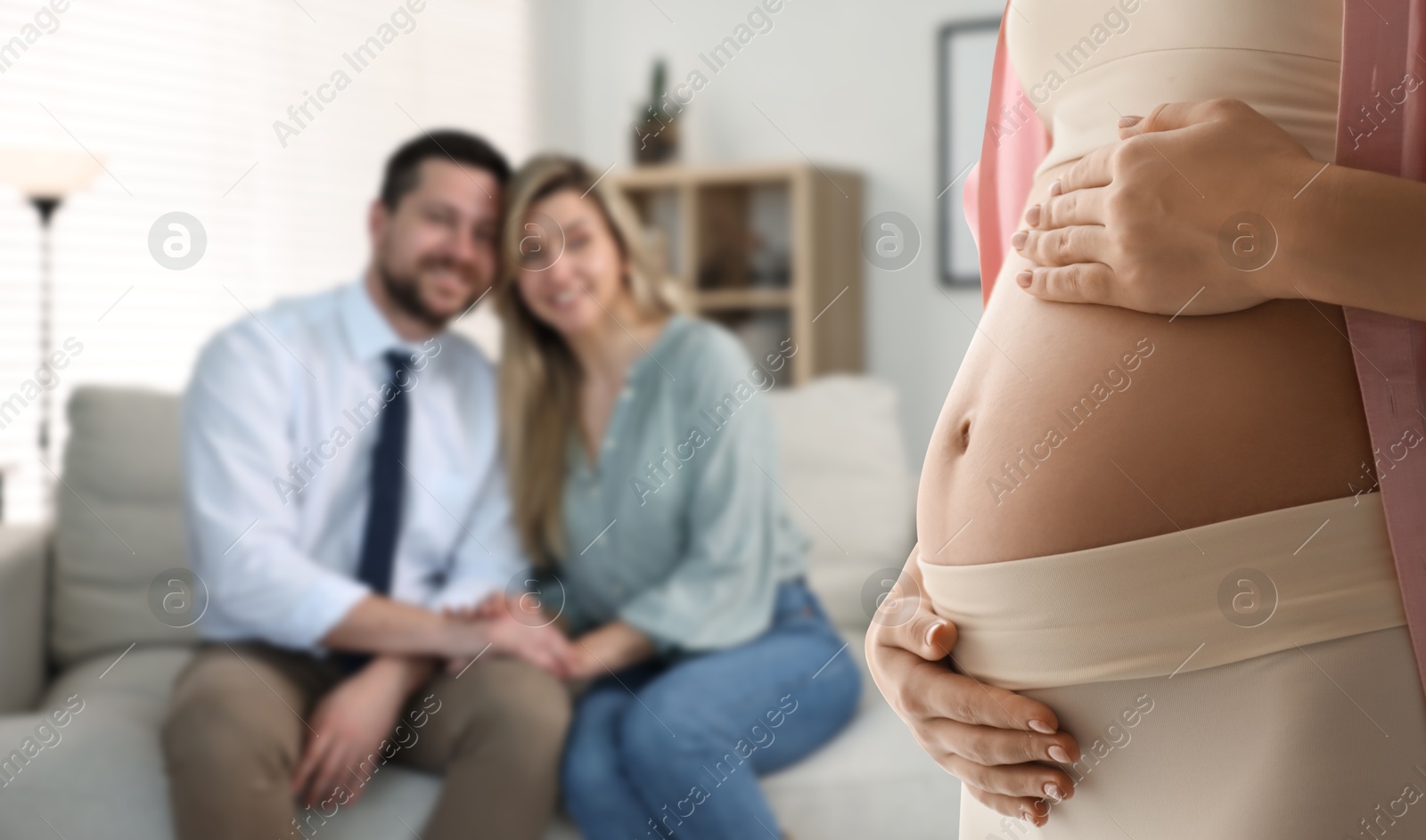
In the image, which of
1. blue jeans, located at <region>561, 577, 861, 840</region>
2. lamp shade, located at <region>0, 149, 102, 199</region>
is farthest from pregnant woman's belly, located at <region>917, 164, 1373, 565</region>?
lamp shade, located at <region>0, 149, 102, 199</region>

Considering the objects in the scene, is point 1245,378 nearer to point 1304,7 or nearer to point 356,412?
point 1304,7

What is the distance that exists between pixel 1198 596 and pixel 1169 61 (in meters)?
0.33

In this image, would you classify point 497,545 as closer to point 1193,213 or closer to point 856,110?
point 1193,213

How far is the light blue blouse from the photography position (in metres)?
1.61

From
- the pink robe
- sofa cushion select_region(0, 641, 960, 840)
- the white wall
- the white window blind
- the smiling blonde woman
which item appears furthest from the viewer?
the white wall

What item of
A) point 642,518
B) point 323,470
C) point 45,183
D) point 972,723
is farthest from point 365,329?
point 972,723

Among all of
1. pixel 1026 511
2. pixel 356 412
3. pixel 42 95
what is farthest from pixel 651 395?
pixel 42 95

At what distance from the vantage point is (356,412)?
170cm

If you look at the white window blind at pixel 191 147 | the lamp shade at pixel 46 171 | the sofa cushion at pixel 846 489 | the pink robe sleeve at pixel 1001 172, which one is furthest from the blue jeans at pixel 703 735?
the lamp shade at pixel 46 171

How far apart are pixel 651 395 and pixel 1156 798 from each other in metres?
1.20

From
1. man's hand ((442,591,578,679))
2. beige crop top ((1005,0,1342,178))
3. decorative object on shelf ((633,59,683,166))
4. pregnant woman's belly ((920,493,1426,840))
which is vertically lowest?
man's hand ((442,591,578,679))

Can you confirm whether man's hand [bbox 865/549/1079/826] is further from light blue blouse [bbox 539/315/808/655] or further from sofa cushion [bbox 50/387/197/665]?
sofa cushion [bbox 50/387/197/665]

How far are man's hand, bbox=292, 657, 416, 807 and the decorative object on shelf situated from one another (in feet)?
6.83

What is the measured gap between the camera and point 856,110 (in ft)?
10.6
